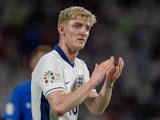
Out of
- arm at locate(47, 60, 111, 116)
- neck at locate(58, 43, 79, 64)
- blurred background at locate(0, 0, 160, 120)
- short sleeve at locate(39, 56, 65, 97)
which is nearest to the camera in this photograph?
arm at locate(47, 60, 111, 116)

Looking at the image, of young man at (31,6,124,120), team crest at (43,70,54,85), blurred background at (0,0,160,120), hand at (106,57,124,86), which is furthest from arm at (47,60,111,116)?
blurred background at (0,0,160,120)

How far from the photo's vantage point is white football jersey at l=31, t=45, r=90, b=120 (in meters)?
5.62

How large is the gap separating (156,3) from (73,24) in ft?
29.0

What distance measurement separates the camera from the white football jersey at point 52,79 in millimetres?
5625

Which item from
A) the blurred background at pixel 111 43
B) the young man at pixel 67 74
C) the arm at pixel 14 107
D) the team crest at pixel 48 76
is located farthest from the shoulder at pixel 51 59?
the blurred background at pixel 111 43

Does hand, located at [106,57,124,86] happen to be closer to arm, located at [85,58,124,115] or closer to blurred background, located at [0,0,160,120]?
arm, located at [85,58,124,115]

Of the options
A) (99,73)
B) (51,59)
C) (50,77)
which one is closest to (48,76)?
(50,77)

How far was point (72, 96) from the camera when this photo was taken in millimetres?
5406

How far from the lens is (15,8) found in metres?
13.2

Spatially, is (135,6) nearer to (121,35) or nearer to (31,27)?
(121,35)

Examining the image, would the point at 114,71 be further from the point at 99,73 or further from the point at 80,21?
the point at 80,21

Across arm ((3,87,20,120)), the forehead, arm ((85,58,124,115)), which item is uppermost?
the forehead

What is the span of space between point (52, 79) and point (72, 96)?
304mm

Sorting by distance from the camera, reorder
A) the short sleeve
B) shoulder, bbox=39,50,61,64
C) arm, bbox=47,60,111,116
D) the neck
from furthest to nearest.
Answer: the neck, shoulder, bbox=39,50,61,64, the short sleeve, arm, bbox=47,60,111,116
